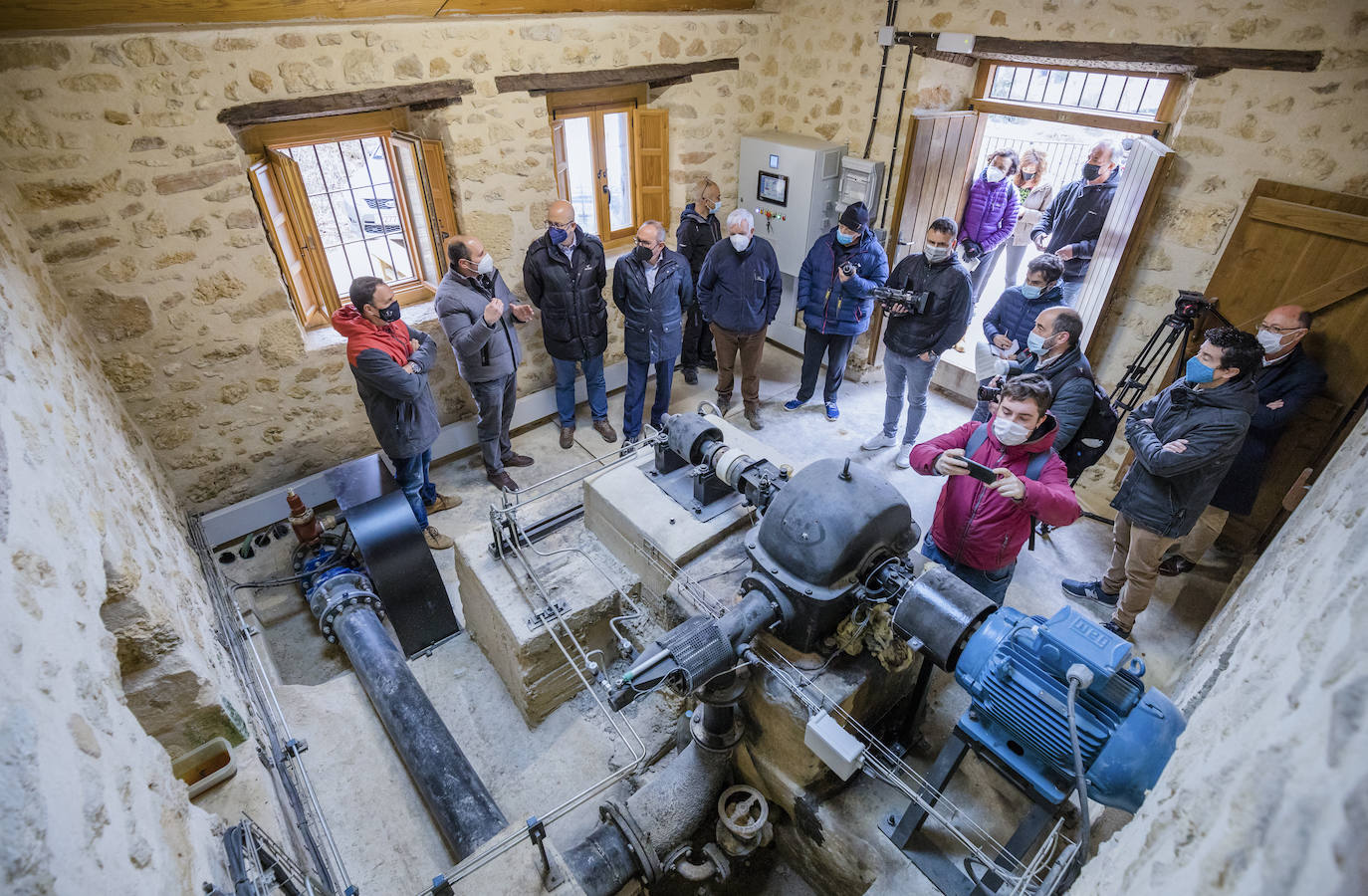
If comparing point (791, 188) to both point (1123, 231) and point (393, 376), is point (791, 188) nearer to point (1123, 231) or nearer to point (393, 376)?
point (1123, 231)

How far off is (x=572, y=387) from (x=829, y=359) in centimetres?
207

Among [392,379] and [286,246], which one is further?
[286,246]

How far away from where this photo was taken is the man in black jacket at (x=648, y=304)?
4.80 meters

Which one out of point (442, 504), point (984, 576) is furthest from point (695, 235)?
point (984, 576)

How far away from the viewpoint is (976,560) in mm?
2949

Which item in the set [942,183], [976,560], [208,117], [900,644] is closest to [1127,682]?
[900,644]

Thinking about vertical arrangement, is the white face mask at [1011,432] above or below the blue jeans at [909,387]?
above

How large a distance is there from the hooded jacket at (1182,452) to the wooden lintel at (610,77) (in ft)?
13.5

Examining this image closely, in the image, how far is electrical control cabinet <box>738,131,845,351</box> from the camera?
5512 mm

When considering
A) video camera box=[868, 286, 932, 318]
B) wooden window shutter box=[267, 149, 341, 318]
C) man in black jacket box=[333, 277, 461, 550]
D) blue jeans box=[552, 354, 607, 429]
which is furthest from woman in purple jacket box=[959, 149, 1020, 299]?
wooden window shutter box=[267, 149, 341, 318]

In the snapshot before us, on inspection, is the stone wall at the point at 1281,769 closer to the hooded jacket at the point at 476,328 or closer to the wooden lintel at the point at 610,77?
the hooded jacket at the point at 476,328

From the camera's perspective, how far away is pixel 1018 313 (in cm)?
420

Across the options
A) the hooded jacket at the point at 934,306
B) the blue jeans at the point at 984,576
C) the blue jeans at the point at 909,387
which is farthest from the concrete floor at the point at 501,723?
the hooded jacket at the point at 934,306

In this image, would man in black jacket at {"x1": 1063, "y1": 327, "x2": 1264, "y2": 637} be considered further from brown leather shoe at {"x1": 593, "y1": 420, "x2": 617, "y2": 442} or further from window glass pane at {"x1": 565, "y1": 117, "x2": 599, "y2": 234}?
window glass pane at {"x1": 565, "y1": 117, "x2": 599, "y2": 234}
